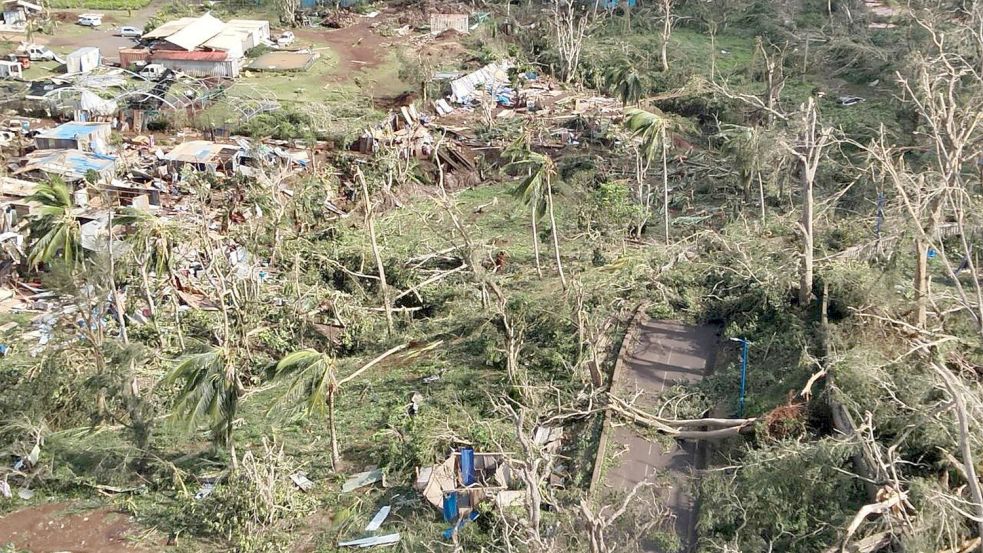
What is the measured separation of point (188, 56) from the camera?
40.4m

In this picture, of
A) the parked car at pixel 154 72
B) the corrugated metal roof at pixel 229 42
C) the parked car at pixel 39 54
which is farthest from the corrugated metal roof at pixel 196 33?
the parked car at pixel 39 54

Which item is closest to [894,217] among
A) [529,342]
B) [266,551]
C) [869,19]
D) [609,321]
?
[609,321]

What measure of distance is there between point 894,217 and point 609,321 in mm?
6162

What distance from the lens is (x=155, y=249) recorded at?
69.1ft

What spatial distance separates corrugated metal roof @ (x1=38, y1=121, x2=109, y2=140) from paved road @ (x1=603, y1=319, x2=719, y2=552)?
807 inches

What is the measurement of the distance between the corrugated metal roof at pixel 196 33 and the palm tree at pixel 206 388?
93.7 feet

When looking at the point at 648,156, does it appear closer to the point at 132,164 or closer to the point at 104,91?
the point at 132,164

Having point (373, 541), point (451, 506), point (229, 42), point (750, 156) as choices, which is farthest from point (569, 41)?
point (373, 541)

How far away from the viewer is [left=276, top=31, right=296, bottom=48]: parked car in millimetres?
44819

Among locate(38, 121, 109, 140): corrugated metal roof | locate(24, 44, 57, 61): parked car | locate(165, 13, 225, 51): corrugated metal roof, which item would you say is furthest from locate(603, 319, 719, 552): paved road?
locate(24, 44, 57, 61): parked car

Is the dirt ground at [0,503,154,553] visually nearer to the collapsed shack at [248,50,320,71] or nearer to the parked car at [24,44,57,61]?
the collapsed shack at [248,50,320,71]

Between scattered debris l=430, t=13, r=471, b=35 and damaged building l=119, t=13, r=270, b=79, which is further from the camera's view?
scattered debris l=430, t=13, r=471, b=35

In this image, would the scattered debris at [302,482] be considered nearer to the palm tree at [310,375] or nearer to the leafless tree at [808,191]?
the palm tree at [310,375]

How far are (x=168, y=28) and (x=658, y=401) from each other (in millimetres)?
33891
